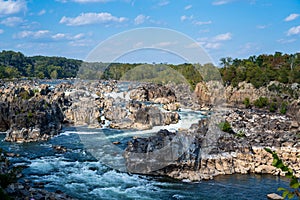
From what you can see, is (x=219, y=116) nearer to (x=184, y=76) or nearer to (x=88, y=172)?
(x=184, y=76)

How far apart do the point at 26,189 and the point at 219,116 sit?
20377 mm

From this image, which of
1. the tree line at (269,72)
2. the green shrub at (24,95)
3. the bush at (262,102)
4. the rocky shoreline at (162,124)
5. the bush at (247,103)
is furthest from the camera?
the tree line at (269,72)

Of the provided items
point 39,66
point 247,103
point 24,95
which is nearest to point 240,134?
point 247,103

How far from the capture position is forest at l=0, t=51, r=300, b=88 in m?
25.1

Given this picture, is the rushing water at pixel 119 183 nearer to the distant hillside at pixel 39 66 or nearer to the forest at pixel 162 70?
the forest at pixel 162 70

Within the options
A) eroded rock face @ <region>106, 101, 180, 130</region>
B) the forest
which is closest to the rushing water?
the forest

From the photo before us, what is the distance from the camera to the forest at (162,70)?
82.3ft

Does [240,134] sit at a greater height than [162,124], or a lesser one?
lesser

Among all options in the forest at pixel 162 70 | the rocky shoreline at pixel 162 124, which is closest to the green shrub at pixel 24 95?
the rocky shoreline at pixel 162 124

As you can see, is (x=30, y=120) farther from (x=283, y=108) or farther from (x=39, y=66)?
(x=39, y=66)

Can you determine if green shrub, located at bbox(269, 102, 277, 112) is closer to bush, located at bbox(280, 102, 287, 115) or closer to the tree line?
bush, located at bbox(280, 102, 287, 115)

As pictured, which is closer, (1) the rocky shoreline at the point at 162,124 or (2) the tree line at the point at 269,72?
(1) the rocky shoreline at the point at 162,124

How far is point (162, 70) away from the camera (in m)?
26.6

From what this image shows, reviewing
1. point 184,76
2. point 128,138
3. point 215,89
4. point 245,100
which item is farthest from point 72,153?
point 245,100
